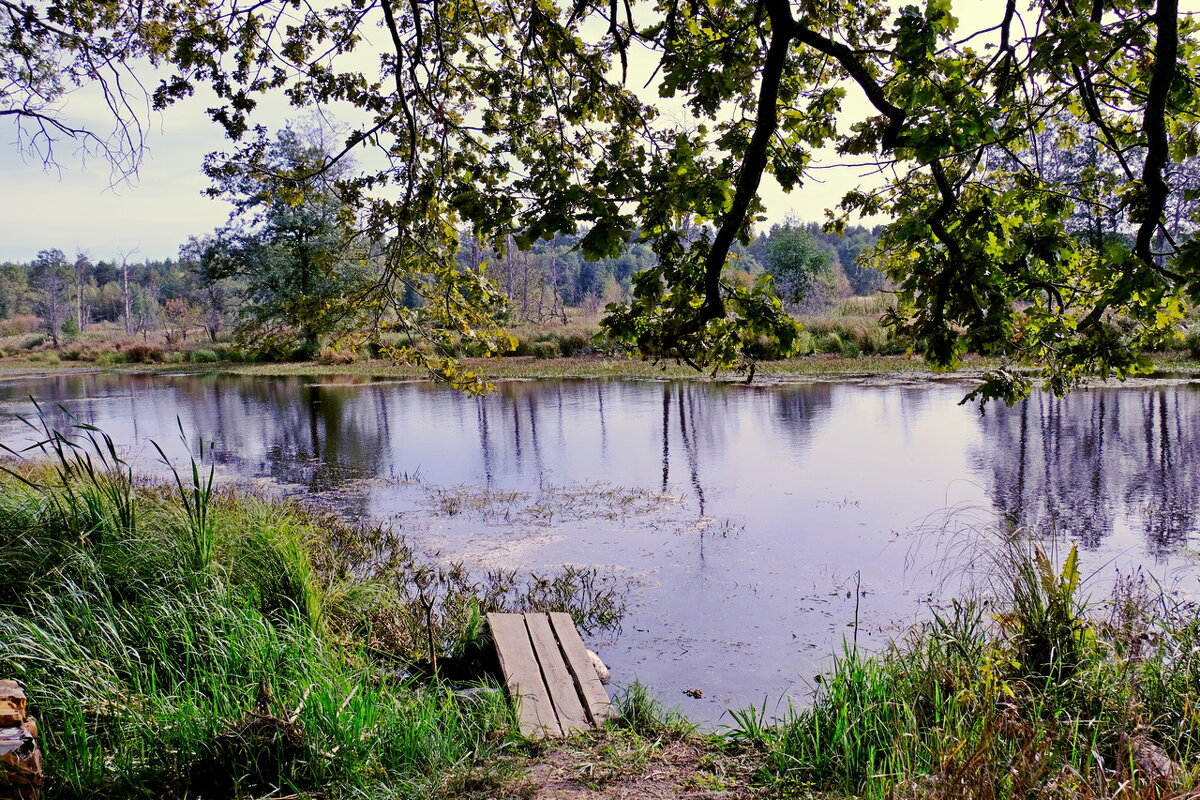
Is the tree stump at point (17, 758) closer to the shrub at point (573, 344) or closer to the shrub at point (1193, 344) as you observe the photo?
the shrub at point (1193, 344)

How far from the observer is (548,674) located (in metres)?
4.86

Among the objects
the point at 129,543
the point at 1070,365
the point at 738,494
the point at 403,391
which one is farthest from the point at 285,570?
the point at 403,391

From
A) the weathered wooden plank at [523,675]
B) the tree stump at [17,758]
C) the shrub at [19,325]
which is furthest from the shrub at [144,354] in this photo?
the tree stump at [17,758]

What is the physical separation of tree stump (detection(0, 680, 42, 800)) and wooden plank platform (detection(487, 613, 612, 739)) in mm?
2144

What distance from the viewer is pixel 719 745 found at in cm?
411

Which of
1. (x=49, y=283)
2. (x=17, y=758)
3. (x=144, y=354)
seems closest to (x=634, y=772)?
(x=17, y=758)

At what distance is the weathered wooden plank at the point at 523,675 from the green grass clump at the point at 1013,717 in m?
1.05

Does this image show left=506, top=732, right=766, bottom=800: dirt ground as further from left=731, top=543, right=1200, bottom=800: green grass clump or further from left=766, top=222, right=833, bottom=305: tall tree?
left=766, top=222, right=833, bottom=305: tall tree

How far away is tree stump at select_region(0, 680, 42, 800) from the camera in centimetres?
264

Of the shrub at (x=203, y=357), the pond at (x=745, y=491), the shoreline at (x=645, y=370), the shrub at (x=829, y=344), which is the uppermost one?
the shrub at (x=203, y=357)

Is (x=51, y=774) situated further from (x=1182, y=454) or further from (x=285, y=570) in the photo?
(x=1182, y=454)

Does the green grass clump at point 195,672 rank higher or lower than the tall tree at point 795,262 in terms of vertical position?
lower

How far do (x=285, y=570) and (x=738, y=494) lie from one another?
6363mm

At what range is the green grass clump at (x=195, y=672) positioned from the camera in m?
3.16
